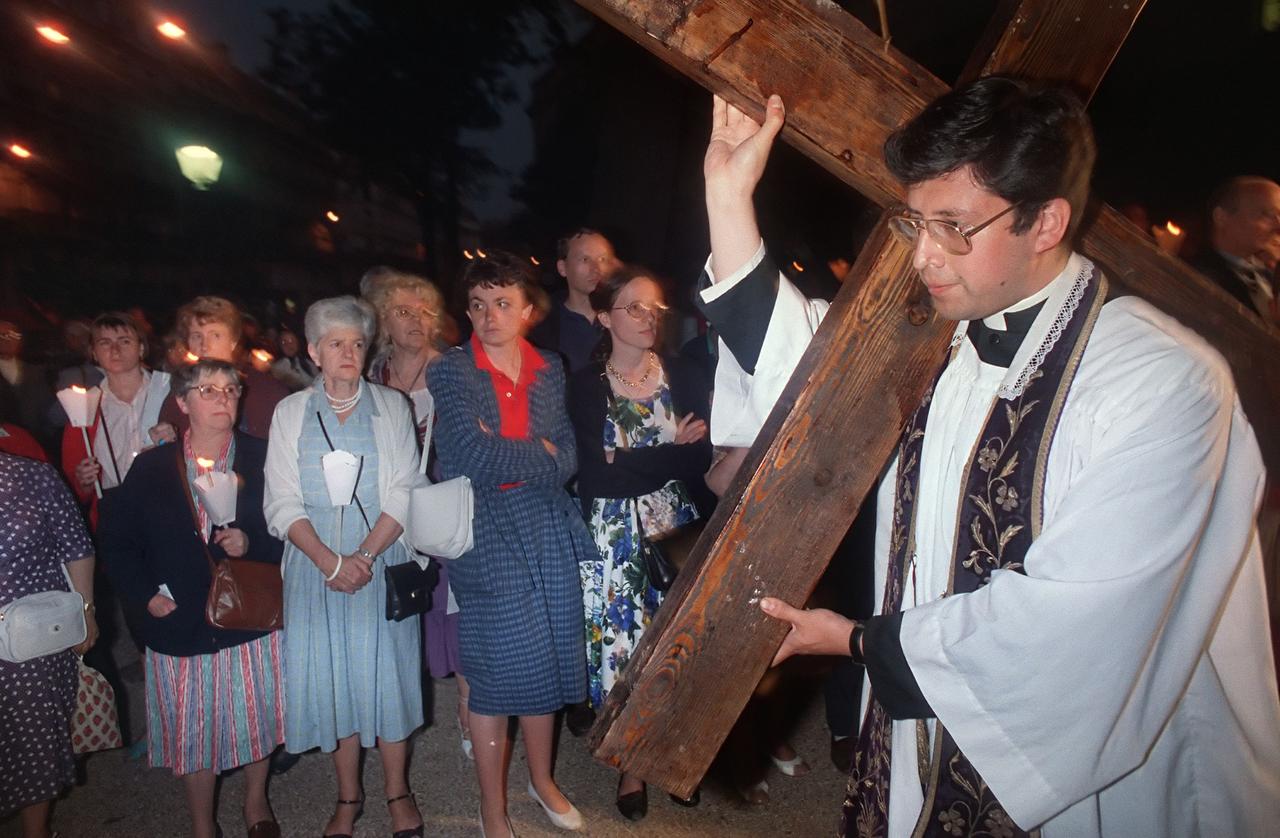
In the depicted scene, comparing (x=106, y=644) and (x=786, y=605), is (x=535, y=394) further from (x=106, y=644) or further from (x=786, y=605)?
(x=106, y=644)

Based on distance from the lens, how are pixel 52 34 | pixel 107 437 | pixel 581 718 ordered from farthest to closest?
pixel 52 34
pixel 107 437
pixel 581 718

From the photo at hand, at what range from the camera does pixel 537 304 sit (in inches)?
154

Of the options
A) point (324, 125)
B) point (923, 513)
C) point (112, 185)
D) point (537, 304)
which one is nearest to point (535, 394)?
point (537, 304)

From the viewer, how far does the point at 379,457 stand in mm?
3588

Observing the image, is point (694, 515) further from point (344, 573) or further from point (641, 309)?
point (344, 573)

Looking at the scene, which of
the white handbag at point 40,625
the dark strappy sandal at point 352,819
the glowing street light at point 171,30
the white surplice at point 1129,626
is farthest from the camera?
the glowing street light at point 171,30

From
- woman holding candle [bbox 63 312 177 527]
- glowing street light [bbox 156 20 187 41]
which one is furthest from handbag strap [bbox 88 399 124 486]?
glowing street light [bbox 156 20 187 41]

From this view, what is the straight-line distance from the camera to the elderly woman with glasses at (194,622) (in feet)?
10.6

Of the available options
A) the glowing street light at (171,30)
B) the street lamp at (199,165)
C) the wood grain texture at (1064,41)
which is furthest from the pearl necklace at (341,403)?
the glowing street light at (171,30)

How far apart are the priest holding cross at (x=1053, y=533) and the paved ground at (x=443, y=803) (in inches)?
83.7

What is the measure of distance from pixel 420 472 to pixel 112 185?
13.9 meters

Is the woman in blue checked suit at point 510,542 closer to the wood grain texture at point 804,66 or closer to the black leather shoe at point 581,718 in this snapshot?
the black leather shoe at point 581,718

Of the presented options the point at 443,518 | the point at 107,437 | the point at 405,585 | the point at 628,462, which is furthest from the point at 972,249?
the point at 107,437

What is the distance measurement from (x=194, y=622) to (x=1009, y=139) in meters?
3.33
